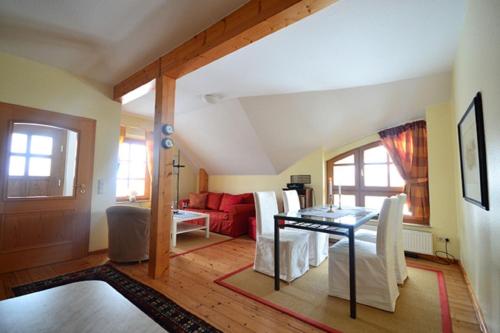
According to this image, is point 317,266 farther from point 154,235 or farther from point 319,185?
point 154,235

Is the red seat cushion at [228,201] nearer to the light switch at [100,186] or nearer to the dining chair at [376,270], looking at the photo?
the light switch at [100,186]

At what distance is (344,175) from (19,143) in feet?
16.4

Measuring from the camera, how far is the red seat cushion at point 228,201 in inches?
207

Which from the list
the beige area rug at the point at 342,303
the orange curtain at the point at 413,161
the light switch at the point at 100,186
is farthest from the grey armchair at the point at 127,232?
the orange curtain at the point at 413,161

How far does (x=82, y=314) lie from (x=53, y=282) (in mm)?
2495

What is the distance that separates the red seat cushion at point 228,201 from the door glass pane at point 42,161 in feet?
9.59

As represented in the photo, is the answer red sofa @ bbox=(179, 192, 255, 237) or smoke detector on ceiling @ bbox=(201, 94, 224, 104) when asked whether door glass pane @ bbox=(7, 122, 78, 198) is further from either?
red sofa @ bbox=(179, 192, 255, 237)

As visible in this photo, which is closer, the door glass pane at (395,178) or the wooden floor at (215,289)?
the wooden floor at (215,289)

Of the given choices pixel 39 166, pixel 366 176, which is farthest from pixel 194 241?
pixel 366 176

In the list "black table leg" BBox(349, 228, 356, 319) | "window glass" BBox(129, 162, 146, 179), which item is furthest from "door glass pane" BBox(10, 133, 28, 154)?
"black table leg" BBox(349, 228, 356, 319)

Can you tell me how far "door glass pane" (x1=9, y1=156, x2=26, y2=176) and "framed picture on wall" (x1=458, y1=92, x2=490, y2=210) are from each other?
4.60 meters

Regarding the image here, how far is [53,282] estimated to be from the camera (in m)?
2.47

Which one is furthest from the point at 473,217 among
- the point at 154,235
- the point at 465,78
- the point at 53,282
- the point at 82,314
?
the point at 53,282

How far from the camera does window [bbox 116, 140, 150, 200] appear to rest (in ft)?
16.6
